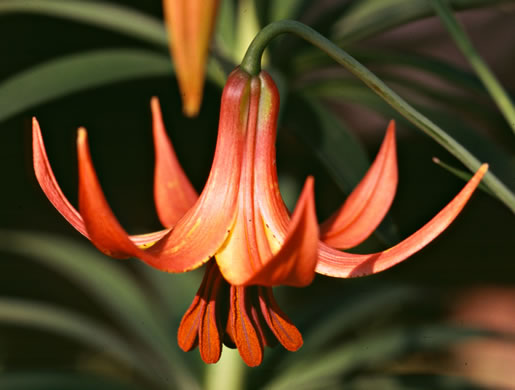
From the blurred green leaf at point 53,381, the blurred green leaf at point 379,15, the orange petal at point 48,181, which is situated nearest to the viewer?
the orange petal at point 48,181

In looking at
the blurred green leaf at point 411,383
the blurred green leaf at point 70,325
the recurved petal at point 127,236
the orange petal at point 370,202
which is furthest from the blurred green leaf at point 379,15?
the blurred green leaf at point 70,325

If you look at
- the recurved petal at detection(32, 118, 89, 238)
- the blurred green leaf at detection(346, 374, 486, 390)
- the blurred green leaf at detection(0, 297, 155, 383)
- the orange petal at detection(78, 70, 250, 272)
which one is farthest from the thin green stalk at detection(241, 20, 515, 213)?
the blurred green leaf at detection(0, 297, 155, 383)

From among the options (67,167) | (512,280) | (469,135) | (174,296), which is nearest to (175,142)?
(67,167)

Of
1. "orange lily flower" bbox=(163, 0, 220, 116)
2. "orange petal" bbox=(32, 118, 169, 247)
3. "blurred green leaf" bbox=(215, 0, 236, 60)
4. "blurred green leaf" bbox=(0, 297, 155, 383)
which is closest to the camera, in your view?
"orange lily flower" bbox=(163, 0, 220, 116)

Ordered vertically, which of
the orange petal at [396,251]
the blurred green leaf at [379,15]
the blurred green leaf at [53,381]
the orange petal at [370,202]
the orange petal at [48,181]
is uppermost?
the blurred green leaf at [379,15]

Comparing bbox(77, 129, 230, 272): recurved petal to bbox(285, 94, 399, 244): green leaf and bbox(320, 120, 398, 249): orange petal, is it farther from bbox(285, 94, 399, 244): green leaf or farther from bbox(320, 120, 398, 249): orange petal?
bbox(285, 94, 399, 244): green leaf

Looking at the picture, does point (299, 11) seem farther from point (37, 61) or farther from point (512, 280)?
point (512, 280)

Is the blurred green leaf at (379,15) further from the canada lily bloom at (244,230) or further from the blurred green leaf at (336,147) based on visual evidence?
the canada lily bloom at (244,230)
